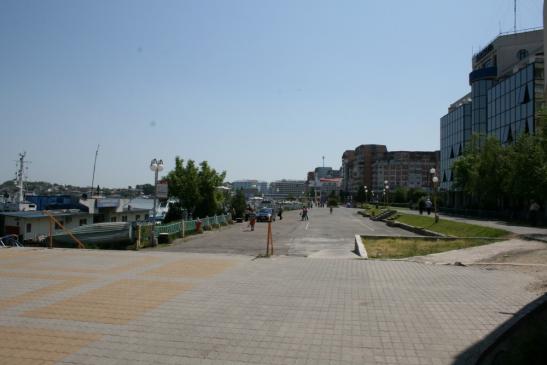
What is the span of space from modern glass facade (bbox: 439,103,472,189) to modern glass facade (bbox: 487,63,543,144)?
23.2 ft

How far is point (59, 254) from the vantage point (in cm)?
1446

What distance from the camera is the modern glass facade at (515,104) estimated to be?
45.0 m

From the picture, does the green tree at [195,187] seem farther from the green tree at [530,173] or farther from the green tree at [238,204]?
the green tree at [530,173]

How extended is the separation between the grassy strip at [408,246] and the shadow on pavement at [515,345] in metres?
8.21

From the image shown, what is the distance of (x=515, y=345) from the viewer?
5172mm

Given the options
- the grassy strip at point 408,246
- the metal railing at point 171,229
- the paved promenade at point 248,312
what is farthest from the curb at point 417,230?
the metal railing at point 171,229

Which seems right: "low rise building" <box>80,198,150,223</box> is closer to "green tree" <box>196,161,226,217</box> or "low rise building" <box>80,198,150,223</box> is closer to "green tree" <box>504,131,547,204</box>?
"green tree" <box>196,161,226,217</box>

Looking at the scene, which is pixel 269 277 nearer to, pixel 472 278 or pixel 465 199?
pixel 472 278

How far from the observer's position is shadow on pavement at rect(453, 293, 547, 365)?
4.58 metres

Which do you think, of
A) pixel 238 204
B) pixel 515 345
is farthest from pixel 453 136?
pixel 515 345

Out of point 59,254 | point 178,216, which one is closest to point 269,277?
point 59,254

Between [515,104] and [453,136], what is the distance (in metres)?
21.3

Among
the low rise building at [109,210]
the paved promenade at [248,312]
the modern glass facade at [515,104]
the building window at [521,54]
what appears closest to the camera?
the paved promenade at [248,312]

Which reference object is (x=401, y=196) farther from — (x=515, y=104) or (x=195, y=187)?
(x=195, y=187)
